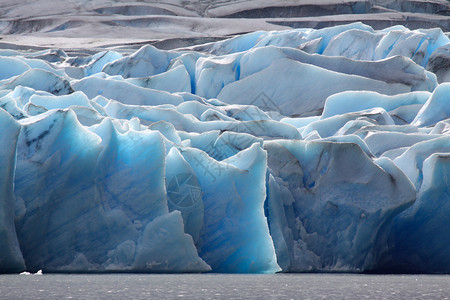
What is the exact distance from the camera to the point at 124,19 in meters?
18.9

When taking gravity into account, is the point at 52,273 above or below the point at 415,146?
below

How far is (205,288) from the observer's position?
10.1 ft

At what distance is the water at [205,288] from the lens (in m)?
2.76

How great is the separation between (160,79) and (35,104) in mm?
2703

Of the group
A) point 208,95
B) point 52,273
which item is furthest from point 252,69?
point 52,273

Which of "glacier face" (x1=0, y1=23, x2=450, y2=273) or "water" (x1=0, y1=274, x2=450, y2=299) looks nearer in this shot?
"water" (x1=0, y1=274, x2=450, y2=299)

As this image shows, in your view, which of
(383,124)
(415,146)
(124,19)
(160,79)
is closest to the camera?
(415,146)

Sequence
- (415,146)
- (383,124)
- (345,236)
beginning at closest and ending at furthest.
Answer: (345,236) < (415,146) < (383,124)

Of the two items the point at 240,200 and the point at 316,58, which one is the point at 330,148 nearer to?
the point at 240,200

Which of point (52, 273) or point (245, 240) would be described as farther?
point (245, 240)

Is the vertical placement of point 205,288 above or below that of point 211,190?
above

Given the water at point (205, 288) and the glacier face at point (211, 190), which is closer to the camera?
the water at point (205, 288)

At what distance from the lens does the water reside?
2.76 meters

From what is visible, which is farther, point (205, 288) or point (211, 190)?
point (211, 190)
